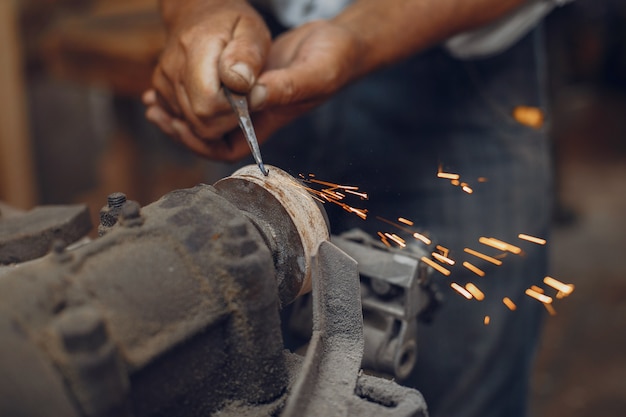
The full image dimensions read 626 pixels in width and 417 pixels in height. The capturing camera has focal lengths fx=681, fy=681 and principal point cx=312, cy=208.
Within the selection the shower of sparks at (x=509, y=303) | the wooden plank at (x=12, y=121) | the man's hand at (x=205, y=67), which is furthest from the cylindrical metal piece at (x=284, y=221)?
the wooden plank at (x=12, y=121)

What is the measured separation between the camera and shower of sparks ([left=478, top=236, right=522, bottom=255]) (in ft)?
6.95

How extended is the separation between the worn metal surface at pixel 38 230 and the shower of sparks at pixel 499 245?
119 cm

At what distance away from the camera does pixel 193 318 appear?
95 cm

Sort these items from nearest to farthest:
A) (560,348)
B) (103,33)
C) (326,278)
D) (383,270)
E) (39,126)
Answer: (326,278) < (383,270) < (103,33) < (560,348) < (39,126)

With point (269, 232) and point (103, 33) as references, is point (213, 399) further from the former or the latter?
point (103, 33)

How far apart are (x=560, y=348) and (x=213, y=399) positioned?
10.8ft

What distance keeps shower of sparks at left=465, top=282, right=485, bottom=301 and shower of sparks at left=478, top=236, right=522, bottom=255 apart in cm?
14

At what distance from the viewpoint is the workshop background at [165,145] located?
3553mm

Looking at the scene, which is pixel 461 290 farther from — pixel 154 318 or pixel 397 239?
pixel 154 318

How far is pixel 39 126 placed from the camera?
17.4ft

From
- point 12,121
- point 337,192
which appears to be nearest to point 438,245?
point 337,192

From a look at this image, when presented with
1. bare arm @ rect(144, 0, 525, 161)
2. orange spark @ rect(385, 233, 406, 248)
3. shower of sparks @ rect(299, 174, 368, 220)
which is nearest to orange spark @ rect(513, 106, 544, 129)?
bare arm @ rect(144, 0, 525, 161)

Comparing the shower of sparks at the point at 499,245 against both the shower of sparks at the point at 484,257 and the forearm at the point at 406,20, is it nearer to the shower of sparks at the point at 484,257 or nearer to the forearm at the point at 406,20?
the shower of sparks at the point at 484,257

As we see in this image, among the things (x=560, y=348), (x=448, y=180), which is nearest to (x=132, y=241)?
(x=448, y=180)
